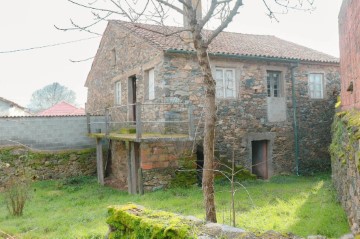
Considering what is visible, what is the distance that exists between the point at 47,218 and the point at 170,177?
358cm

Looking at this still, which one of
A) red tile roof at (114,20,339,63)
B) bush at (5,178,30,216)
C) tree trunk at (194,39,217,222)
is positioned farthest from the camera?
red tile roof at (114,20,339,63)

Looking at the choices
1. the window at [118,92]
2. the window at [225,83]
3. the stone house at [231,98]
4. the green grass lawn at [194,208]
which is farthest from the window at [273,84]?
the window at [118,92]

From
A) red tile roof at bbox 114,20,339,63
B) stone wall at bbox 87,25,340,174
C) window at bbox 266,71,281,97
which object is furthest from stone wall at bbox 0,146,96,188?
window at bbox 266,71,281,97

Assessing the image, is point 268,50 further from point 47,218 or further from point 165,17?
point 47,218

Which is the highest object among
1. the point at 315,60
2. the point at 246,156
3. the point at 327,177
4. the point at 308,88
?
the point at 315,60

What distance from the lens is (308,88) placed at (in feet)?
43.5

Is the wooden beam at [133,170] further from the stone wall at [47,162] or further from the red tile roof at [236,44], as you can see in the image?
the stone wall at [47,162]

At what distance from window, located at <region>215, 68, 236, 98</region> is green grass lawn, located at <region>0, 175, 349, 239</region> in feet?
10.1

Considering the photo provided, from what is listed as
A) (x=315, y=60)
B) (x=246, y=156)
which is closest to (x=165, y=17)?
(x=246, y=156)

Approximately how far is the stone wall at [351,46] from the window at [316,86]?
5.11 m

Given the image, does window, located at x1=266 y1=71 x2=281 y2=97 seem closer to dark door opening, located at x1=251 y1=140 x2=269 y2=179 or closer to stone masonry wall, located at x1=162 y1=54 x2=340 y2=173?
stone masonry wall, located at x1=162 y1=54 x2=340 y2=173

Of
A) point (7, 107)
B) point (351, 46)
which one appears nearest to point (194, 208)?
point (351, 46)

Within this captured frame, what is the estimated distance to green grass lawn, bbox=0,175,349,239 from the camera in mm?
6453

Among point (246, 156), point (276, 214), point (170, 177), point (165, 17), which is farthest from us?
point (246, 156)
